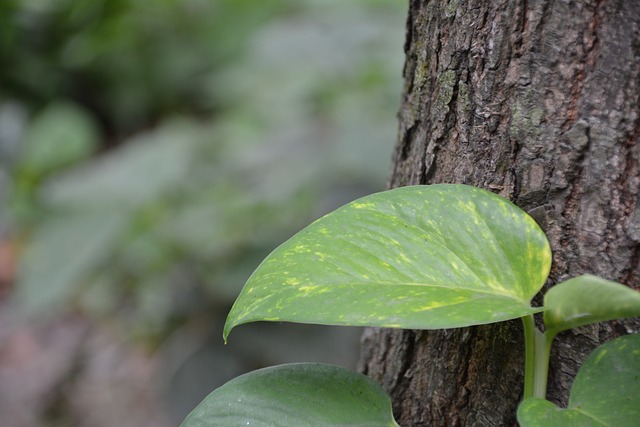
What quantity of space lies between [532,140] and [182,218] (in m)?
1.40

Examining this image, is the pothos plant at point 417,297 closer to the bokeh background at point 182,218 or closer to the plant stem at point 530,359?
the plant stem at point 530,359

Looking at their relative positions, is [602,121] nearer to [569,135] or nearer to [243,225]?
[569,135]

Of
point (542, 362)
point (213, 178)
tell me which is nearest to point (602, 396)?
point (542, 362)

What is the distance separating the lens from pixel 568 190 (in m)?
0.54

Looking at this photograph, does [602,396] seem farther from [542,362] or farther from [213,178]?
[213,178]

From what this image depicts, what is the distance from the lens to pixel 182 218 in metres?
1.83

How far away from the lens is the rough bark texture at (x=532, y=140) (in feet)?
1.67

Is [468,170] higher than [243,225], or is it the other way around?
[468,170]

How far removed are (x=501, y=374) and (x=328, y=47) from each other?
1809 millimetres

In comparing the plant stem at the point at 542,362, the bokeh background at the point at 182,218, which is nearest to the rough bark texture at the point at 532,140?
the plant stem at the point at 542,362

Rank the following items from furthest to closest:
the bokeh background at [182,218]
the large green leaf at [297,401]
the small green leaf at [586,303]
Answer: the bokeh background at [182,218] → the large green leaf at [297,401] → the small green leaf at [586,303]

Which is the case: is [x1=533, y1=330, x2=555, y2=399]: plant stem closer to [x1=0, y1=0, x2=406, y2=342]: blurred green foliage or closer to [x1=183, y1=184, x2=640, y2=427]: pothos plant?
[x1=183, y1=184, x2=640, y2=427]: pothos plant

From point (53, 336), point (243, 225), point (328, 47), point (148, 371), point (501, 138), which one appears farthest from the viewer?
point (53, 336)

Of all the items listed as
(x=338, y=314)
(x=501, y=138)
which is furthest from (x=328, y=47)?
(x=338, y=314)
